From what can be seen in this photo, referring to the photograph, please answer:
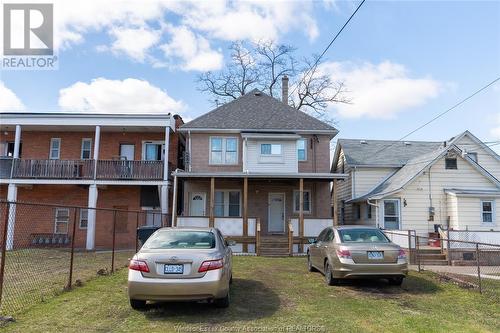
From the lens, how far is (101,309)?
691 centimetres

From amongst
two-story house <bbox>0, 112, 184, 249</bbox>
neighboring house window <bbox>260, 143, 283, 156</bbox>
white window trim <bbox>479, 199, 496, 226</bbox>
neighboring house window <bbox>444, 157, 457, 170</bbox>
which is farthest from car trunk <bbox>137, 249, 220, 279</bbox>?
white window trim <bbox>479, 199, 496, 226</bbox>

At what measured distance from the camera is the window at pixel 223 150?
2092 cm

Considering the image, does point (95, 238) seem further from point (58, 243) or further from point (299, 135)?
point (299, 135)

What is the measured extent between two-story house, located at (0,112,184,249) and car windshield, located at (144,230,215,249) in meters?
11.3

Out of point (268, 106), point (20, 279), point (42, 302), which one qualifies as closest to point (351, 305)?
point (42, 302)

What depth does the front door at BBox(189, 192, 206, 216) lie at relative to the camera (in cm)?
2081

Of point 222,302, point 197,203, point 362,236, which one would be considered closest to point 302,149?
point 197,203

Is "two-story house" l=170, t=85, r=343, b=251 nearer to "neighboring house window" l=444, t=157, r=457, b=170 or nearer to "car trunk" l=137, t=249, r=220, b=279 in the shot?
"neighboring house window" l=444, t=157, r=457, b=170

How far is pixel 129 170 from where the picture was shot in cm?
2061

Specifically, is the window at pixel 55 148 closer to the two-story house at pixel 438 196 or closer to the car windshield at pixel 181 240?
the two-story house at pixel 438 196

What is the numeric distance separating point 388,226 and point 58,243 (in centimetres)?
1700

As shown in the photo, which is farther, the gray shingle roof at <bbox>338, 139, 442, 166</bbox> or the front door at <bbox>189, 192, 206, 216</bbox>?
the gray shingle roof at <bbox>338, 139, 442, 166</bbox>

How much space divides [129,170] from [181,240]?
47.0 feet

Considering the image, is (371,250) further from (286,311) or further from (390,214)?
(390,214)
